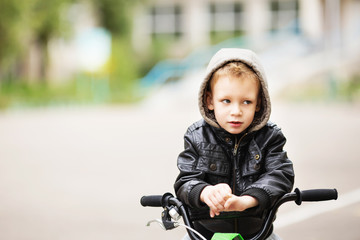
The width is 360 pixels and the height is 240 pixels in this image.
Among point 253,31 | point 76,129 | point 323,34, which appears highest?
point 253,31

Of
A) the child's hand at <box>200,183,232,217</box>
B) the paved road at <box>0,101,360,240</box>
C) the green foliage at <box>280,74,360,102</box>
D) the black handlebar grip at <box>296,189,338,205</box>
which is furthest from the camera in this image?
the green foliage at <box>280,74,360,102</box>

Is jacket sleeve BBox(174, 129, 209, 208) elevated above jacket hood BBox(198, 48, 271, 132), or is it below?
below

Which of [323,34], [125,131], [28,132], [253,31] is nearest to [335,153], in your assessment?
[125,131]

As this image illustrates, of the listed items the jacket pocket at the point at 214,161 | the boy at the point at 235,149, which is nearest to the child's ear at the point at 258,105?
the boy at the point at 235,149

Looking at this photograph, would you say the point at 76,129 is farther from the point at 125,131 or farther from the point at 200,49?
the point at 200,49

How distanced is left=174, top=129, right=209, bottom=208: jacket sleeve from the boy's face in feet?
0.53

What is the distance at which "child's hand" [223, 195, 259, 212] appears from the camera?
7.78ft

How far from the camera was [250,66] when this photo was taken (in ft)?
8.69

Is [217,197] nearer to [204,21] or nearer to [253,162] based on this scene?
[253,162]

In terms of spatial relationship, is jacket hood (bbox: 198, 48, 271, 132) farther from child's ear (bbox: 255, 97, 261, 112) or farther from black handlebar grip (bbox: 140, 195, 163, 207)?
black handlebar grip (bbox: 140, 195, 163, 207)

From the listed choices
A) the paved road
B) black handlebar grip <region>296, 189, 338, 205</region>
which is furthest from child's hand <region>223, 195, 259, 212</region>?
the paved road

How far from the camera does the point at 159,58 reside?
49031 mm

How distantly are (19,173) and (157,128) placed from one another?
26.8 ft

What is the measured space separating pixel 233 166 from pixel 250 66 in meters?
0.40
